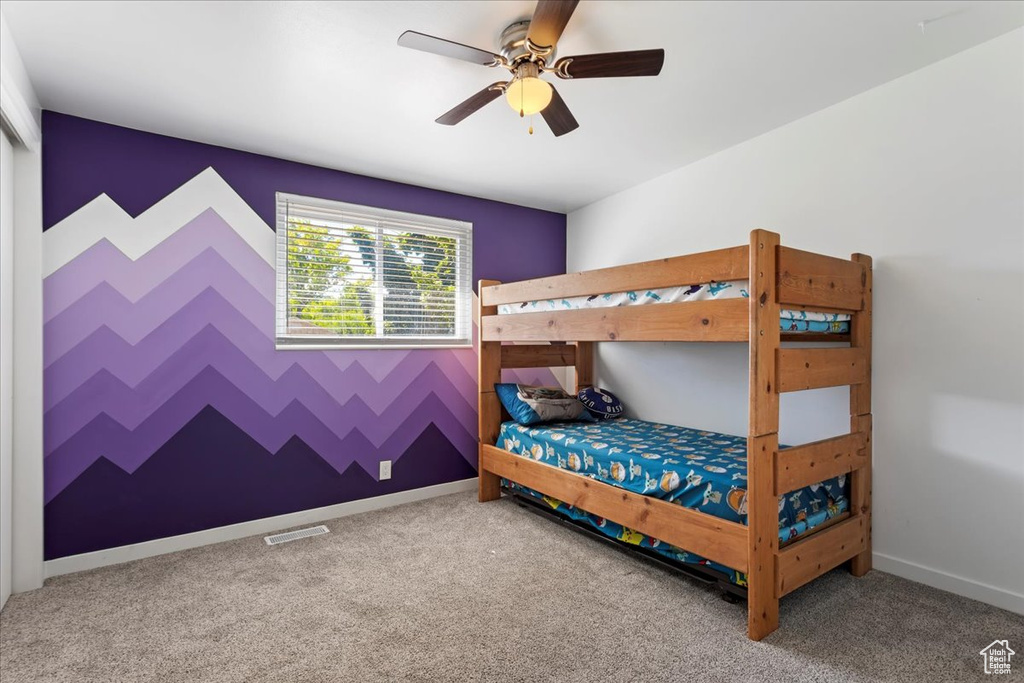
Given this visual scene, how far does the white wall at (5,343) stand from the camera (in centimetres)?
218

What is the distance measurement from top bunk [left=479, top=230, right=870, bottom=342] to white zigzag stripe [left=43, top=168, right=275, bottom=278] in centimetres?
185

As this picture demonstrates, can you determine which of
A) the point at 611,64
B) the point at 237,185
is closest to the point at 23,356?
the point at 237,185

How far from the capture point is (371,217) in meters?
3.46

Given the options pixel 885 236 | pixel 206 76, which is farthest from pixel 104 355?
pixel 885 236

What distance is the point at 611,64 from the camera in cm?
178

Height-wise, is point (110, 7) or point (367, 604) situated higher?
point (110, 7)

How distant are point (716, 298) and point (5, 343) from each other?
311cm

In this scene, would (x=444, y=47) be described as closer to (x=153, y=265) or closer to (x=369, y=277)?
(x=369, y=277)

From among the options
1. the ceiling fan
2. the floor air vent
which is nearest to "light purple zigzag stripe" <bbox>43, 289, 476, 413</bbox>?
the floor air vent

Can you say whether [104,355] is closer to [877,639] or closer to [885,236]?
[877,639]

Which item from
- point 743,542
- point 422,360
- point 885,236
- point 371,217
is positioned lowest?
point 743,542

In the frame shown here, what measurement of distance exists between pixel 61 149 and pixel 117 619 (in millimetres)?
2243

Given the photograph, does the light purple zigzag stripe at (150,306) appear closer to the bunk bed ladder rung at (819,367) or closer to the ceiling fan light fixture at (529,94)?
the ceiling fan light fixture at (529,94)

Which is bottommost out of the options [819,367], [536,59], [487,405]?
[487,405]
